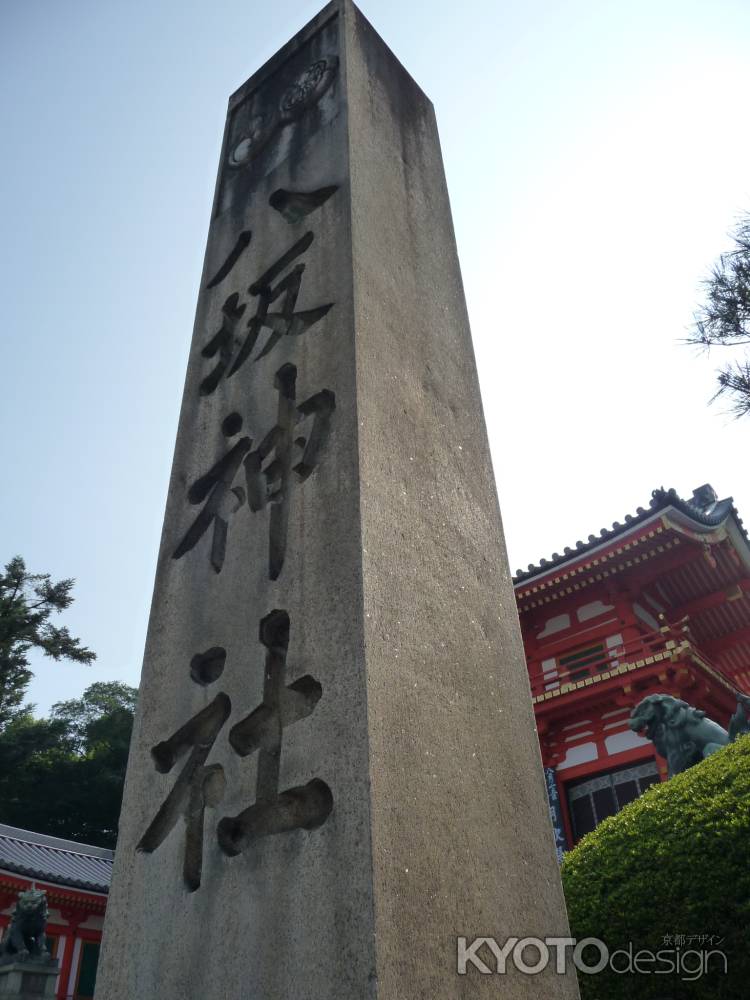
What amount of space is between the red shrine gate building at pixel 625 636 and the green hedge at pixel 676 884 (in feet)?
23.6

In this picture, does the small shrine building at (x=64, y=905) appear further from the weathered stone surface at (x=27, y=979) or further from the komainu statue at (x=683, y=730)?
the komainu statue at (x=683, y=730)

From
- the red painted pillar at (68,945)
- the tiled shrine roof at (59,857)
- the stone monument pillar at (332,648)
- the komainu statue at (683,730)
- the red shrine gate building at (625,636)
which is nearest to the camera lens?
the stone monument pillar at (332,648)

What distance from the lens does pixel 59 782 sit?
2569 centimetres

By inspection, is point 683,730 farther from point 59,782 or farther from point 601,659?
point 59,782

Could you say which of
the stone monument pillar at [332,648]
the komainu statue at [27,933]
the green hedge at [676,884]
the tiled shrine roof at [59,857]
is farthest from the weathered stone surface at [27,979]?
the stone monument pillar at [332,648]

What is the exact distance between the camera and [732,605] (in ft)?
43.8

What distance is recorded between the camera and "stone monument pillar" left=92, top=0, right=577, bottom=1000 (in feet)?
5.46

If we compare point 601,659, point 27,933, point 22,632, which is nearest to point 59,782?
point 22,632

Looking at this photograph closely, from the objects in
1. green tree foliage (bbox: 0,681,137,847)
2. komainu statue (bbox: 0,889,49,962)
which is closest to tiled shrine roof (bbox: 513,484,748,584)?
komainu statue (bbox: 0,889,49,962)

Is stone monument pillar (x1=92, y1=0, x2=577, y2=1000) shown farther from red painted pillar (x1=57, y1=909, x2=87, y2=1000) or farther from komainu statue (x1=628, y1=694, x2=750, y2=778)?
red painted pillar (x1=57, y1=909, x2=87, y2=1000)

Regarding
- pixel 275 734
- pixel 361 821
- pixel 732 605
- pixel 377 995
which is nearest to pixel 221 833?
pixel 275 734

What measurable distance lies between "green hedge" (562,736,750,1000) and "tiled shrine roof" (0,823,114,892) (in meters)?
11.7

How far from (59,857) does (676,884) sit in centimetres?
1543

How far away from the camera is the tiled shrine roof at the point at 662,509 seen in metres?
11.4
